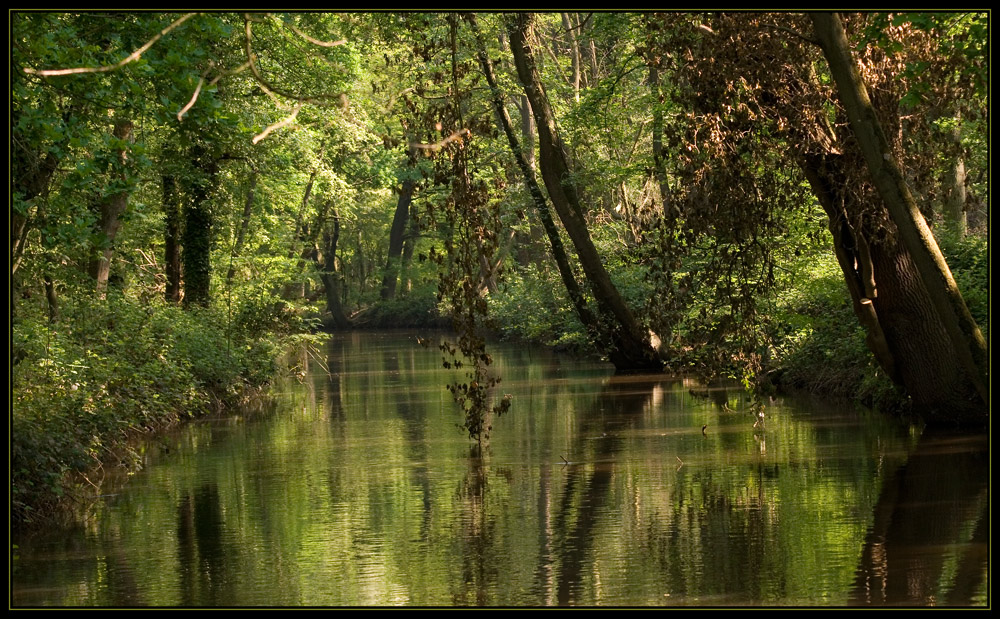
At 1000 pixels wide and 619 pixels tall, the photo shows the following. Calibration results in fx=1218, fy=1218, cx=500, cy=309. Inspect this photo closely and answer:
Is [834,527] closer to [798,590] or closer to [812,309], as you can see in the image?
[798,590]

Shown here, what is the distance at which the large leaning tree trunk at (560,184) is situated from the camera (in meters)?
25.5

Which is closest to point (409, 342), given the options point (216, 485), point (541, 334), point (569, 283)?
point (541, 334)

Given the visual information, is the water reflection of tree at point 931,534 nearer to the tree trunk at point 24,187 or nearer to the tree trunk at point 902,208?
the tree trunk at point 902,208

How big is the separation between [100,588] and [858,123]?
7.29 meters

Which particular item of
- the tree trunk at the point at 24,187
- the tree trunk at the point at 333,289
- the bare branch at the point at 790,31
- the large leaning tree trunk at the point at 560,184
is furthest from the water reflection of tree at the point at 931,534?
the tree trunk at the point at 333,289

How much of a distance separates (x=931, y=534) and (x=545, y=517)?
3.48 meters

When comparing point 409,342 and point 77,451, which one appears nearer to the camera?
point 77,451

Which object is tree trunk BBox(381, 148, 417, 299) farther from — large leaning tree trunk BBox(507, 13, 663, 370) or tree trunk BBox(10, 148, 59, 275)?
tree trunk BBox(10, 148, 59, 275)

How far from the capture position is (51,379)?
13.6 m

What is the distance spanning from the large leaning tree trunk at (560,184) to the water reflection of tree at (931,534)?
12.2 m

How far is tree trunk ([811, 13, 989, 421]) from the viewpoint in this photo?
10.2 m

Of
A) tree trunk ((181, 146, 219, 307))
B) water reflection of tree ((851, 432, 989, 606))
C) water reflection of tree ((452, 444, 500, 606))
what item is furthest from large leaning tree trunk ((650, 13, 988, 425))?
tree trunk ((181, 146, 219, 307))

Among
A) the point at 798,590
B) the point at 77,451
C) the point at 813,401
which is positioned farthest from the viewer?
the point at 813,401

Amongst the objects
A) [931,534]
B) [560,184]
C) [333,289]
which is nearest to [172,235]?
[560,184]
